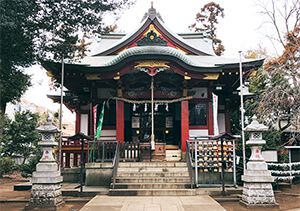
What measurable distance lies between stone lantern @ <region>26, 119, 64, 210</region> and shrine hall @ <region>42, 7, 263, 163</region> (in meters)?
4.29

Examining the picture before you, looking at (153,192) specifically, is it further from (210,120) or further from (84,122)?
(84,122)

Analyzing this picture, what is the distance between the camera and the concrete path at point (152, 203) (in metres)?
7.91

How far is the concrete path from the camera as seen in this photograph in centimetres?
791

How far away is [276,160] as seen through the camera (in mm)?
12094

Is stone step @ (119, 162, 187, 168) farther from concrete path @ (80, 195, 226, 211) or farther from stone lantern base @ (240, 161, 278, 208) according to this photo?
stone lantern base @ (240, 161, 278, 208)

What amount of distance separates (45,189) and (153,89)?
23.9 ft

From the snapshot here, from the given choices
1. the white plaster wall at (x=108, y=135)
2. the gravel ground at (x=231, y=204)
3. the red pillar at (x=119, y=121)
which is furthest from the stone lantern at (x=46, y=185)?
the white plaster wall at (x=108, y=135)

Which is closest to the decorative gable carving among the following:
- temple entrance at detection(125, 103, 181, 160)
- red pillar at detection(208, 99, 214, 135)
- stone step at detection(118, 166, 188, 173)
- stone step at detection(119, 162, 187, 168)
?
temple entrance at detection(125, 103, 181, 160)

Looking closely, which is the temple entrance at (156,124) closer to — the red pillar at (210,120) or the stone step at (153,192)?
the red pillar at (210,120)

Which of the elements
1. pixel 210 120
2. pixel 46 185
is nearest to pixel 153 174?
pixel 46 185

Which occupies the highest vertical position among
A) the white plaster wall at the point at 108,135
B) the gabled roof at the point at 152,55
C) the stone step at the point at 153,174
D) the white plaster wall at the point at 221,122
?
the gabled roof at the point at 152,55

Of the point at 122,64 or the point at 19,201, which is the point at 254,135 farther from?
the point at 19,201

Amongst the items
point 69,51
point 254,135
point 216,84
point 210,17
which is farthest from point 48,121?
point 210,17

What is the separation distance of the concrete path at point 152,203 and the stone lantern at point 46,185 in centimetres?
103
